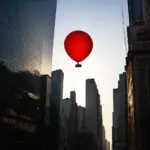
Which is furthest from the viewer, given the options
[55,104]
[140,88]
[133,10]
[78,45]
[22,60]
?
A: [55,104]

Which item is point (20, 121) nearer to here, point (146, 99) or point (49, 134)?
point (146, 99)

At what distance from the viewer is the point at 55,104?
57.7m

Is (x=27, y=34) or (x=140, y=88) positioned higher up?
(x=27, y=34)

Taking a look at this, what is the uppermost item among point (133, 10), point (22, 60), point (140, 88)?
point (133, 10)

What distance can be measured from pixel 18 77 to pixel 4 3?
9.48 metres

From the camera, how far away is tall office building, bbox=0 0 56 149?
23.4m

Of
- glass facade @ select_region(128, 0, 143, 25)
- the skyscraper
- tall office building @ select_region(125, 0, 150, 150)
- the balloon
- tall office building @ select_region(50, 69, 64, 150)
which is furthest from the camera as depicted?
tall office building @ select_region(50, 69, 64, 150)

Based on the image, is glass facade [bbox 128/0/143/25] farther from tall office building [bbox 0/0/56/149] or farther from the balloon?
the balloon

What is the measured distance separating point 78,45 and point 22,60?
83.6 feet

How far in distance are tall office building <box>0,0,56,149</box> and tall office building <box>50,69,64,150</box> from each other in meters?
15.2

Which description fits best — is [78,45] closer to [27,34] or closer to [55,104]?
[27,34]

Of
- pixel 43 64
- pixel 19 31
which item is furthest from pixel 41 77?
pixel 19 31

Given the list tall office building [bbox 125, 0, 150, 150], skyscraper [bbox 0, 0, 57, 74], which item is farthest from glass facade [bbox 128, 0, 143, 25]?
skyscraper [bbox 0, 0, 57, 74]

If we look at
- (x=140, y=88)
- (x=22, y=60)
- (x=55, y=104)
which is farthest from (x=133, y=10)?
(x=55, y=104)
